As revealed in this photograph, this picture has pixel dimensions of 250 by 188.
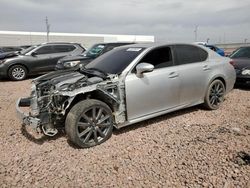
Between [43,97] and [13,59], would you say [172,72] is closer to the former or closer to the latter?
[43,97]

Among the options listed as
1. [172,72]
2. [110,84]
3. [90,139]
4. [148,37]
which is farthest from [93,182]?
[148,37]

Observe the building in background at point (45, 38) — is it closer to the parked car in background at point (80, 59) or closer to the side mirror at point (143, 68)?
the parked car in background at point (80, 59)

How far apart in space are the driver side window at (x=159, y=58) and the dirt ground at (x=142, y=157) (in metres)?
1.12

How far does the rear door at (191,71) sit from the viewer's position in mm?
4535

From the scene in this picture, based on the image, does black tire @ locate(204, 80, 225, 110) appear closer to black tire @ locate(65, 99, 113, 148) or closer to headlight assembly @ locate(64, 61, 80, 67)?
black tire @ locate(65, 99, 113, 148)

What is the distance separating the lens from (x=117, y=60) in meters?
4.30

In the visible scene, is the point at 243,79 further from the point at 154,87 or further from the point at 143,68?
the point at 143,68

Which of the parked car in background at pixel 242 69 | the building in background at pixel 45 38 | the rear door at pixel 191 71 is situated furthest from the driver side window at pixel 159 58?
the building in background at pixel 45 38

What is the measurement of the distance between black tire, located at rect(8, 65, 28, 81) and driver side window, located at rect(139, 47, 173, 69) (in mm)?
7714

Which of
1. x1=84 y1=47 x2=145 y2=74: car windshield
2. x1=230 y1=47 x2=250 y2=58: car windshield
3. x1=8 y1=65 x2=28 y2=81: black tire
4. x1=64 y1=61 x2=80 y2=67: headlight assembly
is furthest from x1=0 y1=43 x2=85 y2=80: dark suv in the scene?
x1=230 y1=47 x2=250 y2=58: car windshield

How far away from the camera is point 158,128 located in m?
4.25

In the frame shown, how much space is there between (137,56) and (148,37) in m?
55.6

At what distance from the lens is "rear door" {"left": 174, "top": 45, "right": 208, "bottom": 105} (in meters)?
4.54

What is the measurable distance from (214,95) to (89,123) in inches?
119
